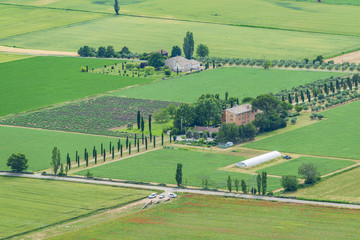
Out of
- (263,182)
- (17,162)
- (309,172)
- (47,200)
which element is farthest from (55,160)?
(309,172)

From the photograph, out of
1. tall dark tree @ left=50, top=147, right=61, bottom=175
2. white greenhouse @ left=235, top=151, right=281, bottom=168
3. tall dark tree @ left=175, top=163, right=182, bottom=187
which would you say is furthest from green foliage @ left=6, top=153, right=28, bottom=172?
white greenhouse @ left=235, top=151, right=281, bottom=168

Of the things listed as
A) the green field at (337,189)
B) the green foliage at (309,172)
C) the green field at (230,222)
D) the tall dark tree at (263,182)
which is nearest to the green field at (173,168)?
the tall dark tree at (263,182)

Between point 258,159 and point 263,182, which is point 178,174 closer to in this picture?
point 263,182

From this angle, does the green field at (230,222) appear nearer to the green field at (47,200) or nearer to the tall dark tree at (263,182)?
the tall dark tree at (263,182)

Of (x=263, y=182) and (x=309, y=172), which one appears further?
(x=309, y=172)

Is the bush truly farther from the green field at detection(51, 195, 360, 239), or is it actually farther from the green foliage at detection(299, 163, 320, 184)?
the green field at detection(51, 195, 360, 239)

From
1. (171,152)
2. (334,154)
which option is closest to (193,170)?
(171,152)
